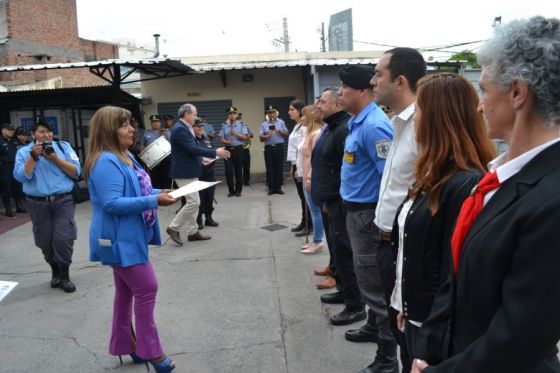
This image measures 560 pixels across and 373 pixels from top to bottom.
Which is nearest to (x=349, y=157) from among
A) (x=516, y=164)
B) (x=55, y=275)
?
(x=516, y=164)

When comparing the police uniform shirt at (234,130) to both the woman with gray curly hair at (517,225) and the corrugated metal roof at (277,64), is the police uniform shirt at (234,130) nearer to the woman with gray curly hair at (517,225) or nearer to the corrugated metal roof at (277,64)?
the corrugated metal roof at (277,64)

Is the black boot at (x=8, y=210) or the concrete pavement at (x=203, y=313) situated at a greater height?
the black boot at (x=8, y=210)

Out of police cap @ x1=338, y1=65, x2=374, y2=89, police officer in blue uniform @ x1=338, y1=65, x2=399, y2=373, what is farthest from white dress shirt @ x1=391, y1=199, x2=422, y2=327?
police cap @ x1=338, y1=65, x2=374, y2=89

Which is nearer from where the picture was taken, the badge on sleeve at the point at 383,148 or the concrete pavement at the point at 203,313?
the badge on sleeve at the point at 383,148

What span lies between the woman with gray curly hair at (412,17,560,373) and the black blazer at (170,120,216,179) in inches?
218

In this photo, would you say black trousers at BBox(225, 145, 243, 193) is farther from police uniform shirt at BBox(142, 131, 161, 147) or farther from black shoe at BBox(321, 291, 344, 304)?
black shoe at BBox(321, 291, 344, 304)

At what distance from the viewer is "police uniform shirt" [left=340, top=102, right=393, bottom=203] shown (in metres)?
3.05

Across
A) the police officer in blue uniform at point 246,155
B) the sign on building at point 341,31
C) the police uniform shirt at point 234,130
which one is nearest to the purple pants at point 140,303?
the police uniform shirt at point 234,130

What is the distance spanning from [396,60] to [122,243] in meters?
2.02

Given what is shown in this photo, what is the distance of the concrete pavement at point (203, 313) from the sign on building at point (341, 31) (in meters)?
18.8

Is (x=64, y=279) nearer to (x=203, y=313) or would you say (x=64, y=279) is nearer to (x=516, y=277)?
(x=203, y=313)

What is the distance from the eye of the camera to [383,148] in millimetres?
3014

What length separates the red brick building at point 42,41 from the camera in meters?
16.3

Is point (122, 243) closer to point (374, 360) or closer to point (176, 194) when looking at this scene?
point (176, 194)
